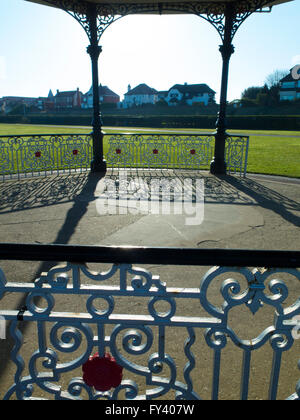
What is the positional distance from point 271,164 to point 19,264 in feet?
34.2

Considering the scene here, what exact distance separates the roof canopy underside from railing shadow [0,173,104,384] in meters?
4.68

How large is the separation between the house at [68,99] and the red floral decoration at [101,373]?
99869 mm

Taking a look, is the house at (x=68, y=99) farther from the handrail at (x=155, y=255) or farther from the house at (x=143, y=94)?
the handrail at (x=155, y=255)

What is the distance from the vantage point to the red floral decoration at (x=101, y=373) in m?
1.42

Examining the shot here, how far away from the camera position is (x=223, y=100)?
9477 millimetres

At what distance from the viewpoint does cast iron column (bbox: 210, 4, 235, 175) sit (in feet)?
28.9

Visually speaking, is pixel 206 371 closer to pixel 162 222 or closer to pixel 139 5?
pixel 162 222

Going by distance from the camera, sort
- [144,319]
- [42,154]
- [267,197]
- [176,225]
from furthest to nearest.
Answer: [42,154], [267,197], [176,225], [144,319]

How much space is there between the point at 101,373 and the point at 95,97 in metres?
9.10

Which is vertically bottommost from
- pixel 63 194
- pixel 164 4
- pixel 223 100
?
pixel 63 194

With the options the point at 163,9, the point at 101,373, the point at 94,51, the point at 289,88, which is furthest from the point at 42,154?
the point at 289,88

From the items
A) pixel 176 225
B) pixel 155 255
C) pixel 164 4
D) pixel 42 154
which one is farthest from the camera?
pixel 42 154

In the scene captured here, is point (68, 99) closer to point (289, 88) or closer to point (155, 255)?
point (289, 88)
